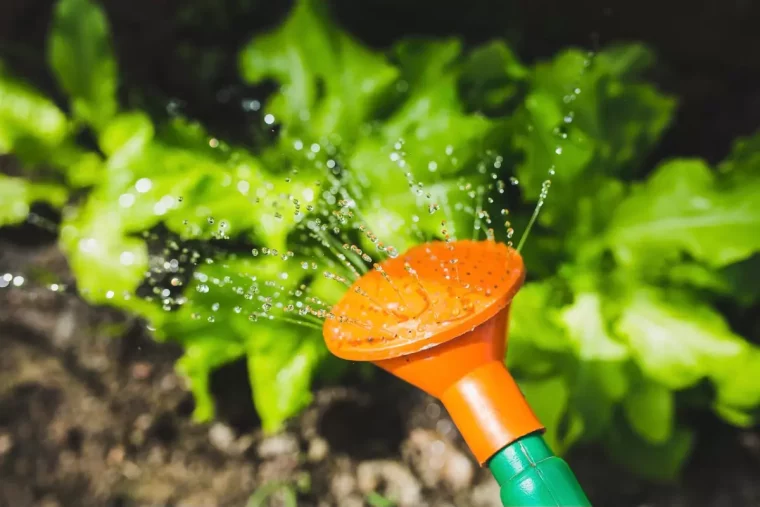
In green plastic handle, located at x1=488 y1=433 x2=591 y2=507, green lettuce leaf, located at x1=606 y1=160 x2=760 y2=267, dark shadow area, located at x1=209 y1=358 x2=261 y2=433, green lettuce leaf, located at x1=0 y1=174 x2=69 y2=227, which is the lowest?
dark shadow area, located at x1=209 y1=358 x2=261 y2=433

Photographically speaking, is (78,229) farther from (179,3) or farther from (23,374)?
(179,3)

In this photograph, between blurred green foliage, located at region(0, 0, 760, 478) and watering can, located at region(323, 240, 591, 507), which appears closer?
watering can, located at region(323, 240, 591, 507)

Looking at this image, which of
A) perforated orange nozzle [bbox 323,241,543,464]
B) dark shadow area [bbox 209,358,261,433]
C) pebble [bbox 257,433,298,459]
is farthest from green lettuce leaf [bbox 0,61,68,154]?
→ perforated orange nozzle [bbox 323,241,543,464]

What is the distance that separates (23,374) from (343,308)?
3.79 ft

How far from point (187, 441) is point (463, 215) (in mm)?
811

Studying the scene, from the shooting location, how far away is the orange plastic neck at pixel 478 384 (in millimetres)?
548

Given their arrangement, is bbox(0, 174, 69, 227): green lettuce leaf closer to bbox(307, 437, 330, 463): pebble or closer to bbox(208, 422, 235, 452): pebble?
bbox(208, 422, 235, 452): pebble

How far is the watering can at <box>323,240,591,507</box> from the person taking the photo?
1.70 ft

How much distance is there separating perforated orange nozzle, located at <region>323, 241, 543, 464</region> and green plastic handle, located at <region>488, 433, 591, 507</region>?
0.01 meters

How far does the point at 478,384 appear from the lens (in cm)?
57

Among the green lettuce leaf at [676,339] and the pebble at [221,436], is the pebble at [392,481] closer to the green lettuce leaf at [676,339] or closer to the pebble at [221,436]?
the pebble at [221,436]

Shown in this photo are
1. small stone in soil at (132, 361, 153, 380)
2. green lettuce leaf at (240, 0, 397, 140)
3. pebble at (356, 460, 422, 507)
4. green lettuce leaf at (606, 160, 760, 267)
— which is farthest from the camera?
small stone in soil at (132, 361, 153, 380)

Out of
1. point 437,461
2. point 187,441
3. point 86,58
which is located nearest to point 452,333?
point 437,461

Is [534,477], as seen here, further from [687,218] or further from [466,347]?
[687,218]
